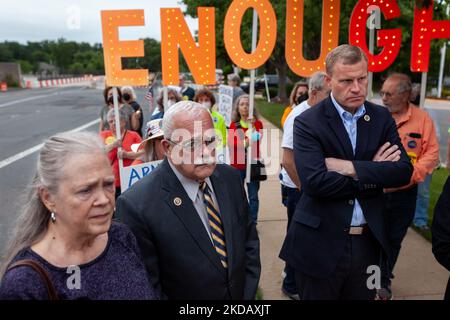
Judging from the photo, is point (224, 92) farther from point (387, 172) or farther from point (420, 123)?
point (387, 172)

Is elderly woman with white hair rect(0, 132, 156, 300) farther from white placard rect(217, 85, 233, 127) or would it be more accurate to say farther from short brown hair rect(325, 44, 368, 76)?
white placard rect(217, 85, 233, 127)

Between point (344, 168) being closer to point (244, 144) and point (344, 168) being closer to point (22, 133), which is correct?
point (244, 144)

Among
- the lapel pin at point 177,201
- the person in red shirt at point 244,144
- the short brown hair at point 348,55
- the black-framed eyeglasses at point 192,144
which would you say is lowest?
the person in red shirt at point 244,144

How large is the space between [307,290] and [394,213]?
4.74 ft

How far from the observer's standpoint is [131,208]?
188cm

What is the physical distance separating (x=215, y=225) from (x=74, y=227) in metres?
0.66

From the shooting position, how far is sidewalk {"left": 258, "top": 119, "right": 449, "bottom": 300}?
151 inches

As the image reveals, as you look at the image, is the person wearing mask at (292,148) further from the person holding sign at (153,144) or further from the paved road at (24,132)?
the paved road at (24,132)

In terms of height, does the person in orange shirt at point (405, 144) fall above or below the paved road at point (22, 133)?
above

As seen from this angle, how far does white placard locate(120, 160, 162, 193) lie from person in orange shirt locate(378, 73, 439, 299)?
1.97 m

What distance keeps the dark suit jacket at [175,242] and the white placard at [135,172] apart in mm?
1370

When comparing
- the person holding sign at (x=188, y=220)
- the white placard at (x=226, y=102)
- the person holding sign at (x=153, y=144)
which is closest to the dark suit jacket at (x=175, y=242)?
the person holding sign at (x=188, y=220)

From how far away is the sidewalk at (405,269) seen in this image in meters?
3.82

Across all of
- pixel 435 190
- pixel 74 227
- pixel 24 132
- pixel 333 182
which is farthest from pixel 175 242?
pixel 24 132
